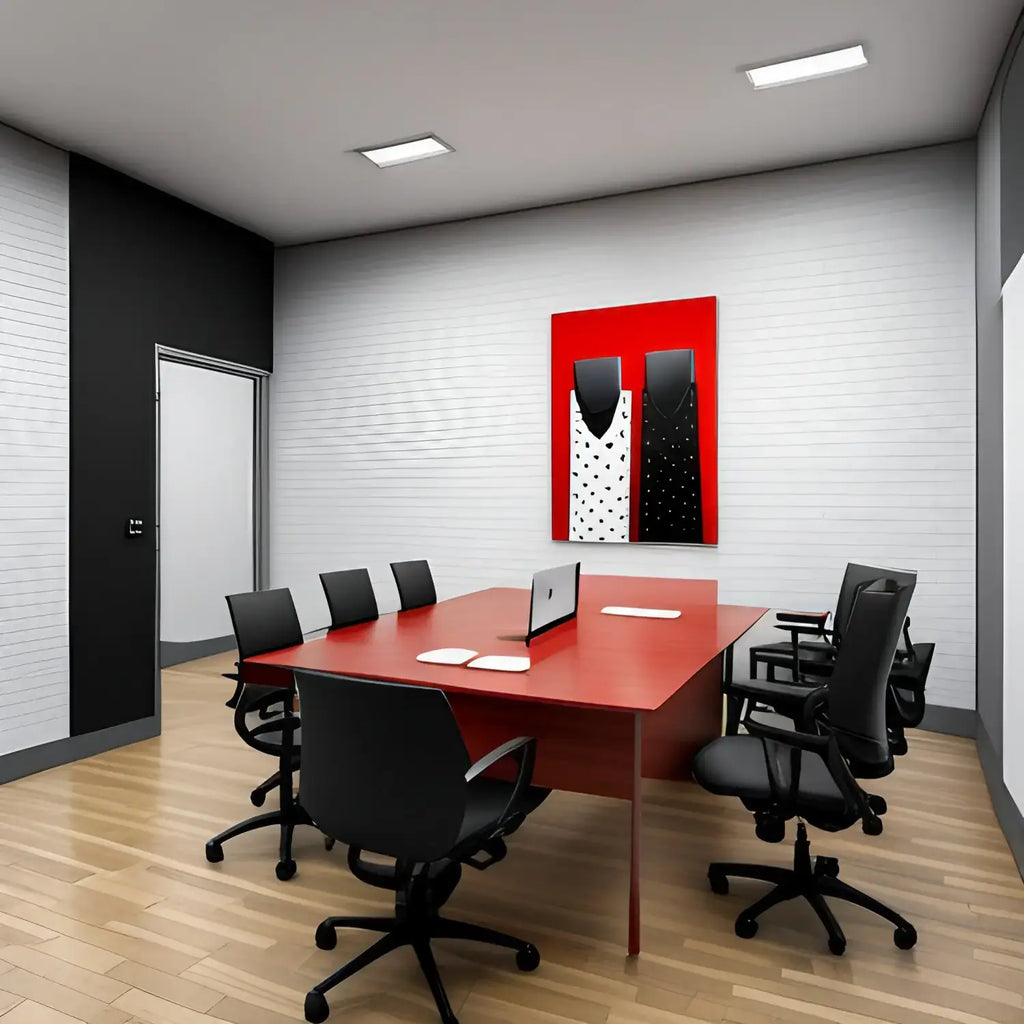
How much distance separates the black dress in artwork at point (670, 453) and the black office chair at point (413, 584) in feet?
5.15

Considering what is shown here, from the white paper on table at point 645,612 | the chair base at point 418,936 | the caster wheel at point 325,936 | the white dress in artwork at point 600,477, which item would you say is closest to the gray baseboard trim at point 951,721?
the white paper on table at point 645,612

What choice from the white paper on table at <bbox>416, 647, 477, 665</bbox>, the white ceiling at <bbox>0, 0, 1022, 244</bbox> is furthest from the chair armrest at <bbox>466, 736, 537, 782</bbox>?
the white ceiling at <bbox>0, 0, 1022, 244</bbox>

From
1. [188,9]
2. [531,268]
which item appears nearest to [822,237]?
[531,268]

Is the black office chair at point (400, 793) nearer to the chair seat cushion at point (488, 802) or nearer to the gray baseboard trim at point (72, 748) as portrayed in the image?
the chair seat cushion at point (488, 802)

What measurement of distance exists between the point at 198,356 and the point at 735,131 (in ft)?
12.2

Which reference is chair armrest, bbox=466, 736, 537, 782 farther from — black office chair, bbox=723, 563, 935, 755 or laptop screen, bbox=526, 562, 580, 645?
black office chair, bbox=723, 563, 935, 755

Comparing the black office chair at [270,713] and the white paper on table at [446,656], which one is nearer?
the white paper on table at [446,656]

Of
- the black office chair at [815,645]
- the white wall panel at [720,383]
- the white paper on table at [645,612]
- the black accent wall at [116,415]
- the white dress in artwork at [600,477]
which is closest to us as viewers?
the white paper on table at [645,612]

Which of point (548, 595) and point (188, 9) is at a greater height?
point (188, 9)

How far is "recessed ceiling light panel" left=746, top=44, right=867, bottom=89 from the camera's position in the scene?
379 centimetres

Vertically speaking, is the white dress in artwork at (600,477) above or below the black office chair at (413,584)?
above

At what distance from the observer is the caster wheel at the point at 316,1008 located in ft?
6.91

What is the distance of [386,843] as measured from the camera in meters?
2.00

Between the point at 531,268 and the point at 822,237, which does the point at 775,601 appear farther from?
the point at 531,268
